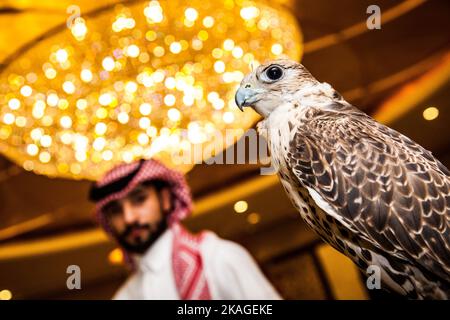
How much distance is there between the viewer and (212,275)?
1.96 meters

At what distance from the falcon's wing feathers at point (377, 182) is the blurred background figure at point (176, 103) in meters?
0.08

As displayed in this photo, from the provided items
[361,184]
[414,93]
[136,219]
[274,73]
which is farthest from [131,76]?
[414,93]

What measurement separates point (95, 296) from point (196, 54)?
7.28 feet

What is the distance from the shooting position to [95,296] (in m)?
3.67

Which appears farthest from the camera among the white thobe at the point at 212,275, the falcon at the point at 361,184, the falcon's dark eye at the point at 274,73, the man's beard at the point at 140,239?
the man's beard at the point at 140,239

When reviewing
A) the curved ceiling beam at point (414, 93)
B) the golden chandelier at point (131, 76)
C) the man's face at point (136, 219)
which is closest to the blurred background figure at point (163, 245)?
the man's face at point (136, 219)

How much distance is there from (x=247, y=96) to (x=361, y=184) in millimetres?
186

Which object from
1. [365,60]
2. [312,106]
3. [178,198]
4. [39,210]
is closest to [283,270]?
[178,198]

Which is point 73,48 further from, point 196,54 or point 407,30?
point 407,30

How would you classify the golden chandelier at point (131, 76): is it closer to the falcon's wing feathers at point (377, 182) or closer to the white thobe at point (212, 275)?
the white thobe at point (212, 275)

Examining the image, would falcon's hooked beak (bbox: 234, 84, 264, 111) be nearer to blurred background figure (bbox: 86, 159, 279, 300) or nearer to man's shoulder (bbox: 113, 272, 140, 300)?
blurred background figure (bbox: 86, 159, 279, 300)

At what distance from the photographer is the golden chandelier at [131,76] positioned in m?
1.88

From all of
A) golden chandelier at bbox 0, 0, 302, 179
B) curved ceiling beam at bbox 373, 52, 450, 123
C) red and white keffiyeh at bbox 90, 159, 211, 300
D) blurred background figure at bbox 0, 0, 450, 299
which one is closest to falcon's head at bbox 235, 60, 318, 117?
blurred background figure at bbox 0, 0, 450, 299

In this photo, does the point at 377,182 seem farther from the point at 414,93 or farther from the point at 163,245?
the point at 414,93
